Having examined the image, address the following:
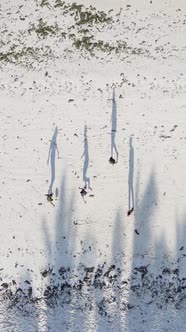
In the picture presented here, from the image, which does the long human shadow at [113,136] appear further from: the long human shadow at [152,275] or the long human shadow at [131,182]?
the long human shadow at [152,275]

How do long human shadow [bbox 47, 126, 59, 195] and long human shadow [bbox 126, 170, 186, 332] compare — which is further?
long human shadow [bbox 47, 126, 59, 195]

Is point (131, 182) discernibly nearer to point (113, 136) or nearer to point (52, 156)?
point (113, 136)

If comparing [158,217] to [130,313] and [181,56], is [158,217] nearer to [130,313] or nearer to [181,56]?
[130,313]

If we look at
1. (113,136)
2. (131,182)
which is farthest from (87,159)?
(131,182)

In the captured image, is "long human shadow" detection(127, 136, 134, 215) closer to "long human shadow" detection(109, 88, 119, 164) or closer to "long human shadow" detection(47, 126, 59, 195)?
"long human shadow" detection(109, 88, 119, 164)

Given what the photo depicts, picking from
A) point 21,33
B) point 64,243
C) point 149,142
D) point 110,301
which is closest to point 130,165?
point 149,142

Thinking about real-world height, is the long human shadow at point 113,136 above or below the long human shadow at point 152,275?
above

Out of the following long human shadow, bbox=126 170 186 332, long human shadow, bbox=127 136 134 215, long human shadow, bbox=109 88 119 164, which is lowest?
long human shadow, bbox=126 170 186 332

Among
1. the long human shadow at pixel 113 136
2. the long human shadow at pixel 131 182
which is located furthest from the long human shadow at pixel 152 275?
the long human shadow at pixel 113 136

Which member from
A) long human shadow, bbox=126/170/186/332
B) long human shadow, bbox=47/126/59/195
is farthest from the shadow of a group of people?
long human shadow, bbox=126/170/186/332

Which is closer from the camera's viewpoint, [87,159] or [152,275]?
[152,275]

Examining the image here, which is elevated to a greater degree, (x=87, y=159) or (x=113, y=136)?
(x=113, y=136)
